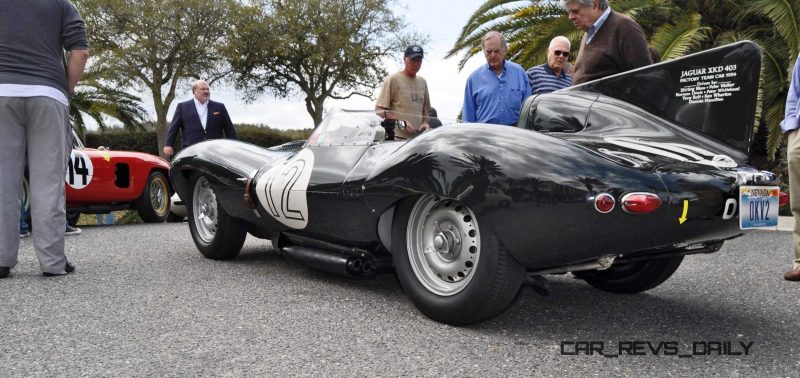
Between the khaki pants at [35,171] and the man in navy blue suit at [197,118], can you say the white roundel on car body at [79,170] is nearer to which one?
the man in navy blue suit at [197,118]

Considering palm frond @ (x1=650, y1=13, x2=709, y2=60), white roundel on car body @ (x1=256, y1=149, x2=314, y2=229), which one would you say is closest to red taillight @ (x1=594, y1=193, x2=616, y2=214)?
white roundel on car body @ (x1=256, y1=149, x2=314, y2=229)

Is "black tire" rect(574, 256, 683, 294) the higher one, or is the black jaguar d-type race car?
the black jaguar d-type race car

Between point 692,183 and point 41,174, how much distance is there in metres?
3.69

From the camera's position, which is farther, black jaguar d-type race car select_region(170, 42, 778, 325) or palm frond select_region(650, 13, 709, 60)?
palm frond select_region(650, 13, 709, 60)

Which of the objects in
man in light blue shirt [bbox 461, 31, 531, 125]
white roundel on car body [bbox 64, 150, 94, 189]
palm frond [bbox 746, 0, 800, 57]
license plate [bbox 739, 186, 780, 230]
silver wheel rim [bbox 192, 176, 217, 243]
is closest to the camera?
license plate [bbox 739, 186, 780, 230]

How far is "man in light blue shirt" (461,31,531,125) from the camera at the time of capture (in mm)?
4777

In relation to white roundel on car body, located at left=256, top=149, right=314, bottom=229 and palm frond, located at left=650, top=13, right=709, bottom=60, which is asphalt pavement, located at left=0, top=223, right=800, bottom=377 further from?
palm frond, located at left=650, top=13, right=709, bottom=60

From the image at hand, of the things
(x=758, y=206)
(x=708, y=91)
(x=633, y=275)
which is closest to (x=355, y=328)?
(x=633, y=275)

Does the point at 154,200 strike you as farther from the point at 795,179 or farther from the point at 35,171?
the point at 795,179

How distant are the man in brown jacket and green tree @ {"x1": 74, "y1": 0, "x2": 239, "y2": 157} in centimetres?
2210

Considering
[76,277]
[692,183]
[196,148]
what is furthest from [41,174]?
[692,183]

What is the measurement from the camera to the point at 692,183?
102 inches

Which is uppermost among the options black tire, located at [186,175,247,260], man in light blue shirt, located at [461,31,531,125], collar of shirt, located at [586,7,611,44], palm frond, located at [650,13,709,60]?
palm frond, located at [650,13,709,60]

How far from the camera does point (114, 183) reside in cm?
855
